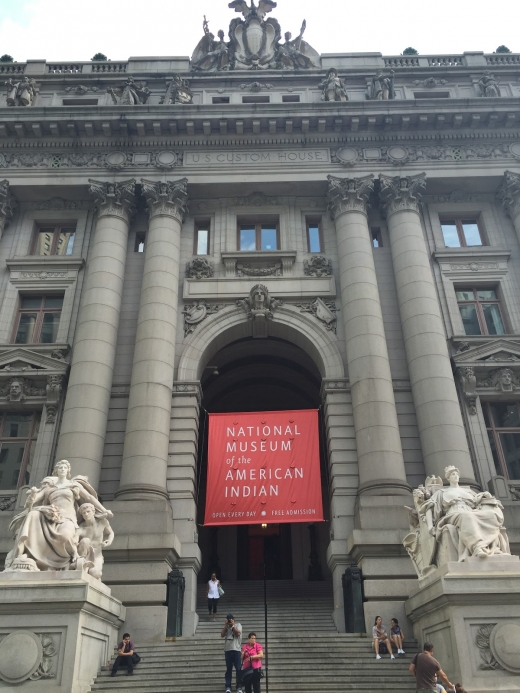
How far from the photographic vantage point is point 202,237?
28734mm

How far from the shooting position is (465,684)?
12727 mm

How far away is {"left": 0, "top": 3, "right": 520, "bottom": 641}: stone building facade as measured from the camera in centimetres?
2164

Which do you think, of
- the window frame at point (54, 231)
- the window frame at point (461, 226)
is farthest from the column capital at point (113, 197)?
the window frame at point (461, 226)

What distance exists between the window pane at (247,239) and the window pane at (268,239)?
485 mm

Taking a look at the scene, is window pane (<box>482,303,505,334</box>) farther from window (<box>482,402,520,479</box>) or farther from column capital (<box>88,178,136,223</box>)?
column capital (<box>88,178,136,223</box>)

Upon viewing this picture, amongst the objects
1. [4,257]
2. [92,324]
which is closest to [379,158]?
[92,324]

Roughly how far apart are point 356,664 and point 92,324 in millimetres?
15662

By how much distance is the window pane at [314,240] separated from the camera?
28.1 m

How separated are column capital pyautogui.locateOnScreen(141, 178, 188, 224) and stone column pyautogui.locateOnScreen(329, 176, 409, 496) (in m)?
7.01

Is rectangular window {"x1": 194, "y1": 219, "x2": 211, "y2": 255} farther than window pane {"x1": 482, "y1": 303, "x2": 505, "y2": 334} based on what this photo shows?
A: Yes

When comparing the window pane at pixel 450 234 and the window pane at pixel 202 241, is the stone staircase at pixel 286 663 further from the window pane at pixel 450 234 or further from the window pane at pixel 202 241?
the window pane at pixel 450 234

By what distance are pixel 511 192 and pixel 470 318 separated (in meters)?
6.61

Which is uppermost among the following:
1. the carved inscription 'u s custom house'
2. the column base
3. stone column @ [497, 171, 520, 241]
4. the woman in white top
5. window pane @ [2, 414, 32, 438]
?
the carved inscription 'u s custom house'

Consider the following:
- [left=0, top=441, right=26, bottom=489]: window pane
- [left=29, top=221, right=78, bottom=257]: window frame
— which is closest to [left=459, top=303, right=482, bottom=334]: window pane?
[left=29, top=221, right=78, bottom=257]: window frame
